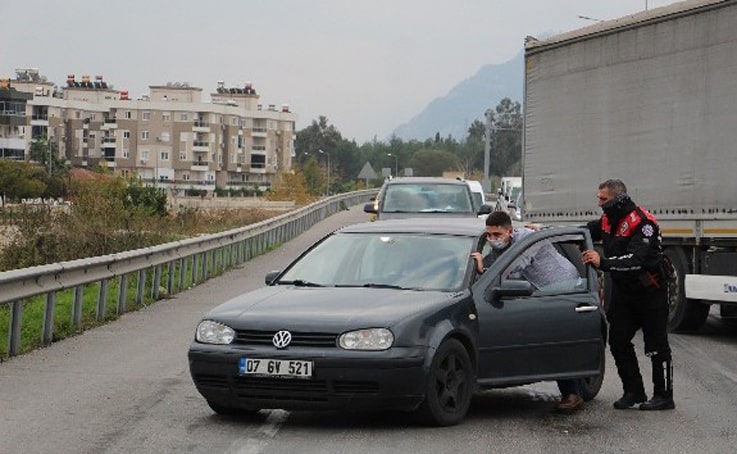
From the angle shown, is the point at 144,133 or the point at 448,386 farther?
the point at 144,133

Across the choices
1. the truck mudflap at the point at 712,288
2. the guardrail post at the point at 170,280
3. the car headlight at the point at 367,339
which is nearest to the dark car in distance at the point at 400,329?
the car headlight at the point at 367,339

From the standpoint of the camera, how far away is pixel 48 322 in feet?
48.5

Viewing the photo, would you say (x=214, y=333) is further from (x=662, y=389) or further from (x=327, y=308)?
(x=662, y=389)

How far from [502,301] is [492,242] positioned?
1.72 feet

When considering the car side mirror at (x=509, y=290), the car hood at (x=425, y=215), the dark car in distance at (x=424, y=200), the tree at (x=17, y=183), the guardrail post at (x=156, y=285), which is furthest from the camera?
the tree at (x=17, y=183)

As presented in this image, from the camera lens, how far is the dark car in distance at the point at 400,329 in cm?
914

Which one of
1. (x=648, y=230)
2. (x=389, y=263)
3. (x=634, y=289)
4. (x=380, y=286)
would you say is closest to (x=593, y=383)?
(x=634, y=289)

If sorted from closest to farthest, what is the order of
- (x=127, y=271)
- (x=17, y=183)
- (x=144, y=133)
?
(x=127, y=271), (x=17, y=183), (x=144, y=133)

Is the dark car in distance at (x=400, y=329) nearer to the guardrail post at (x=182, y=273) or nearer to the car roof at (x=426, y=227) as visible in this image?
the car roof at (x=426, y=227)

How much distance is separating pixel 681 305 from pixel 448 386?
8284 mm

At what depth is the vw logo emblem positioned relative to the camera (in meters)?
9.20

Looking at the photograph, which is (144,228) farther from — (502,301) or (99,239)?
(502,301)

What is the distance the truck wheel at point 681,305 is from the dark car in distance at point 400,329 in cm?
629

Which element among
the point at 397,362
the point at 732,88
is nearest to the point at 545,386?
the point at 397,362
